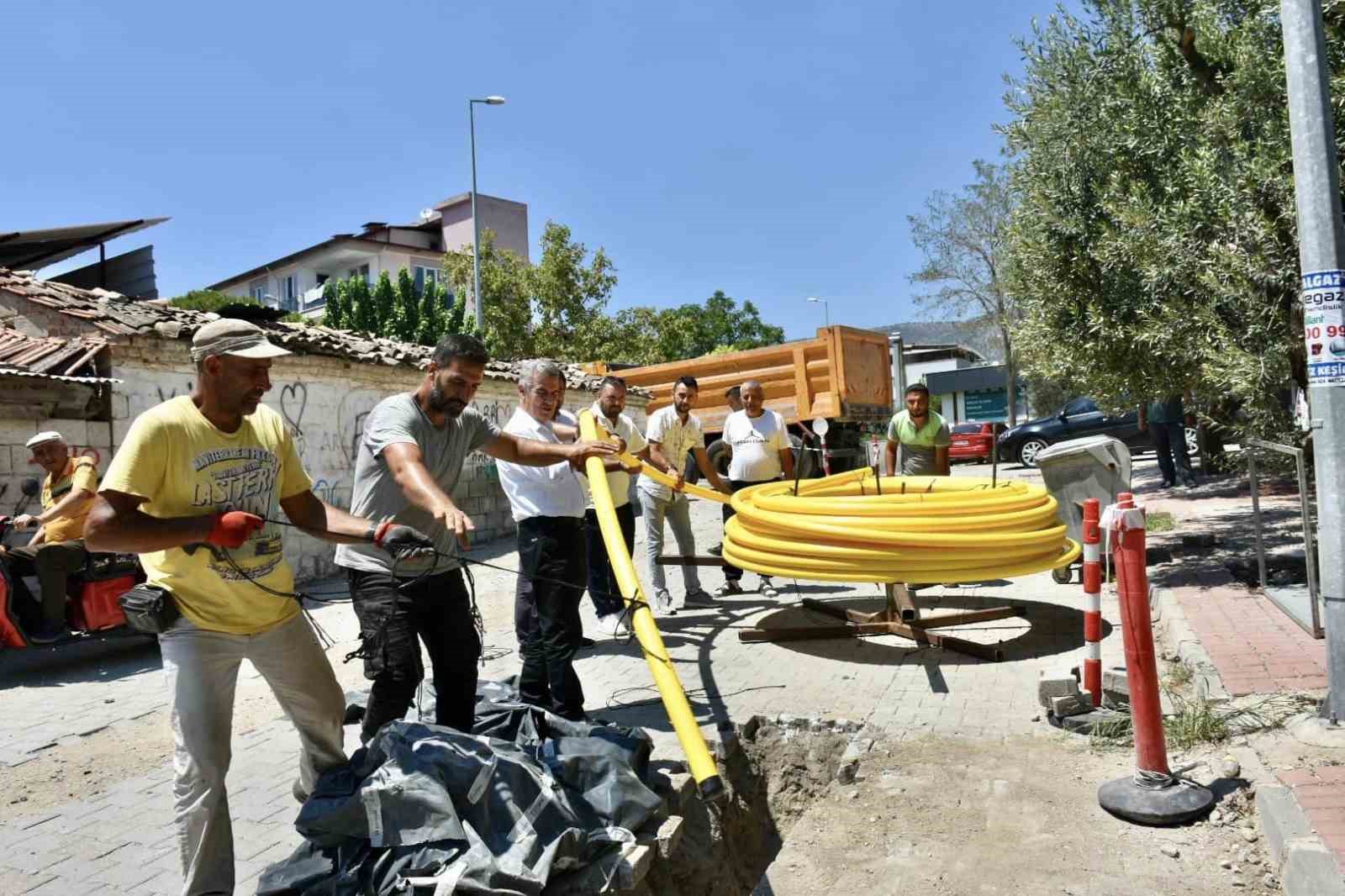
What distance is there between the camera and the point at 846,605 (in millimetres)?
7711

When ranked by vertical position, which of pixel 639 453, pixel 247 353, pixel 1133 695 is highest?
pixel 247 353

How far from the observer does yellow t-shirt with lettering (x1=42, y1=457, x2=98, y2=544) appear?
700cm

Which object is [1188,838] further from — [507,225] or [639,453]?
[507,225]

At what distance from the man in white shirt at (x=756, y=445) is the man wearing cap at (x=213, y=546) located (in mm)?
5438

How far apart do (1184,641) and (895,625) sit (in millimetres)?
1763

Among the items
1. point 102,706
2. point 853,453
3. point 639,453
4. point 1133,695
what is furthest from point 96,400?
point 853,453

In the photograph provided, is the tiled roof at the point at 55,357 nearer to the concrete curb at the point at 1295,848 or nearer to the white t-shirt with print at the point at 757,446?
the white t-shirt with print at the point at 757,446

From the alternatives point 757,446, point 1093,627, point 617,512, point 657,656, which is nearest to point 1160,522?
point 757,446

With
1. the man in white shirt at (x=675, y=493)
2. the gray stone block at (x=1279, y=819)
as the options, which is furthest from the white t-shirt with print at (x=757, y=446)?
the gray stone block at (x=1279, y=819)

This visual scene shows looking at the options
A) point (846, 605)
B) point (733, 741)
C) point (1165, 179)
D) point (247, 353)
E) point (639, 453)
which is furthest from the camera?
point (846, 605)

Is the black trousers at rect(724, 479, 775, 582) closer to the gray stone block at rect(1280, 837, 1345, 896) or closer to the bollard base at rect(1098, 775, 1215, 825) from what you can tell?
the bollard base at rect(1098, 775, 1215, 825)

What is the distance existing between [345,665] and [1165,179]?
677cm

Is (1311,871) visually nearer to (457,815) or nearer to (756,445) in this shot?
(457,815)

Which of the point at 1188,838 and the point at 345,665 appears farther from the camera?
the point at 345,665
